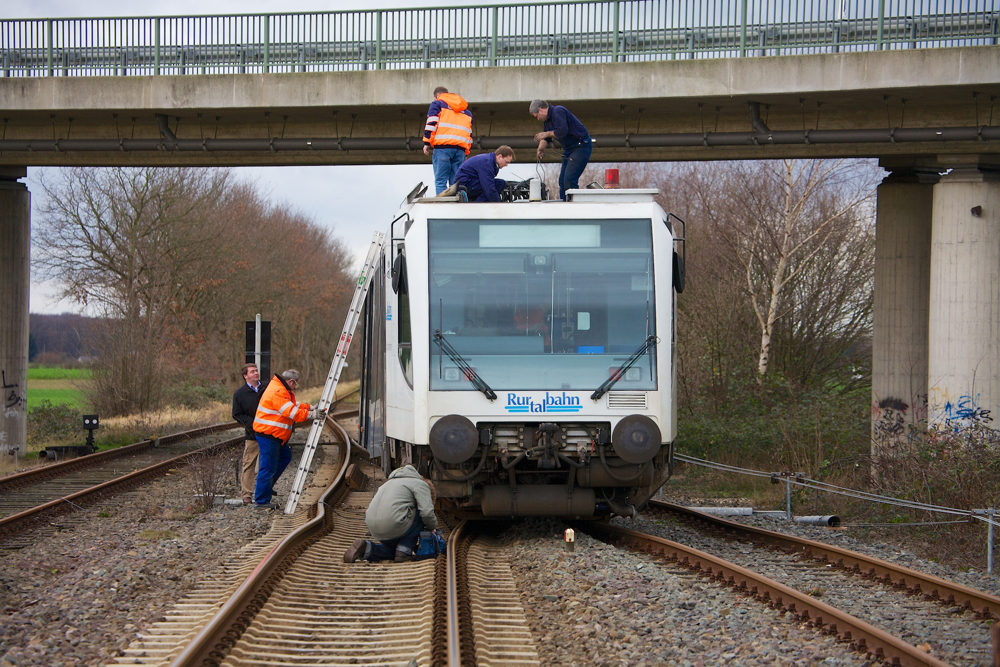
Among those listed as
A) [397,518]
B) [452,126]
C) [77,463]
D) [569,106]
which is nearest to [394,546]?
[397,518]

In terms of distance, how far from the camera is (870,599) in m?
7.17

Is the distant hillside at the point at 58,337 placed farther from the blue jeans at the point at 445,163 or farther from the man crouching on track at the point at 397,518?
the man crouching on track at the point at 397,518

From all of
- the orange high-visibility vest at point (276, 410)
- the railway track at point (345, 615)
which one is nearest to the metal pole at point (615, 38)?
the orange high-visibility vest at point (276, 410)

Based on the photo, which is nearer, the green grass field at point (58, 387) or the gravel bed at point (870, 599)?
the gravel bed at point (870, 599)

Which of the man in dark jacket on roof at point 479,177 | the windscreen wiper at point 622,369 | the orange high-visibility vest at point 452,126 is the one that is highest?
the orange high-visibility vest at point 452,126

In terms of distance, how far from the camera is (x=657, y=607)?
6.68 metres

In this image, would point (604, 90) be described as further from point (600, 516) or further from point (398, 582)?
point (398, 582)

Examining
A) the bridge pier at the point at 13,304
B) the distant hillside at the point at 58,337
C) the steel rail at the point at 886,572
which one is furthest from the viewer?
the distant hillside at the point at 58,337

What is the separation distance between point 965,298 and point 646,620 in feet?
35.6

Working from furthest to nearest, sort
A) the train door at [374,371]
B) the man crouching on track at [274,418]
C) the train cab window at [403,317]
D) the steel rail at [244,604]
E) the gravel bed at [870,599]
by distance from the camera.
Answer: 1. the man crouching on track at [274,418]
2. the train door at [374,371]
3. the train cab window at [403,317]
4. the gravel bed at [870,599]
5. the steel rail at [244,604]

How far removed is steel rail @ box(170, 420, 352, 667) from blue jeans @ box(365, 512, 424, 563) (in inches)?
25.4

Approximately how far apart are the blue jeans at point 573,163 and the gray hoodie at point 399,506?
4.26 meters

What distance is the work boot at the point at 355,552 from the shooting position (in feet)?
27.7

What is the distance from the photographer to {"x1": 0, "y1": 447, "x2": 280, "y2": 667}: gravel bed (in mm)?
5973
